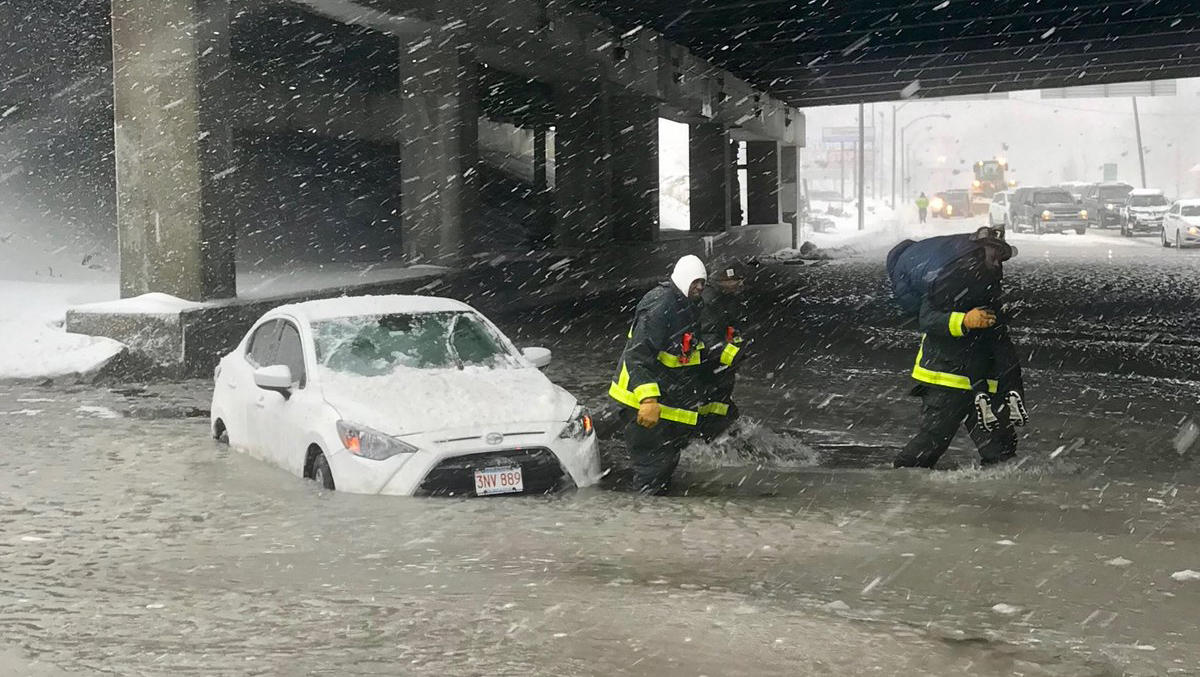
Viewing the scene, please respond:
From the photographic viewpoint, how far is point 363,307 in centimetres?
1037

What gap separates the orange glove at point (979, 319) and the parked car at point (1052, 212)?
52.0 meters

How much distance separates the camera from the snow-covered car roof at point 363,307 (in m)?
10.2

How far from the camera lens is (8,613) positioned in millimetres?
6348

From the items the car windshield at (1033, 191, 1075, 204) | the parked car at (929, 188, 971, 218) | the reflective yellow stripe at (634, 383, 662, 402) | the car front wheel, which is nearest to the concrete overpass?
the car windshield at (1033, 191, 1075, 204)

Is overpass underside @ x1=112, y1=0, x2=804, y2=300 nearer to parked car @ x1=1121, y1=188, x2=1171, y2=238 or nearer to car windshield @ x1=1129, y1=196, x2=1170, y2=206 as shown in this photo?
parked car @ x1=1121, y1=188, x2=1171, y2=238

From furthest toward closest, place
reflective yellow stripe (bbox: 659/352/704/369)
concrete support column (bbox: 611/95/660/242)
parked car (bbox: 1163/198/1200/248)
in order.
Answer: parked car (bbox: 1163/198/1200/248), concrete support column (bbox: 611/95/660/242), reflective yellow stripe (bbox: 659/352/704/369)

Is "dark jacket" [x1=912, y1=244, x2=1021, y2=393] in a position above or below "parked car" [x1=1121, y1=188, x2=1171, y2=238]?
below

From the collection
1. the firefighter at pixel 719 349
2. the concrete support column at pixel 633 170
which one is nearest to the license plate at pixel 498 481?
the firefighter at pixel 719 349

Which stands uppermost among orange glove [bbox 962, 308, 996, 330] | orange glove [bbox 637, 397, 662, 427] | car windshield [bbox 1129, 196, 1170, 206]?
car windshield [bbox 1129, 196, 1170, 206]

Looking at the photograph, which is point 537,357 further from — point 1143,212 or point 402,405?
point 1143,212

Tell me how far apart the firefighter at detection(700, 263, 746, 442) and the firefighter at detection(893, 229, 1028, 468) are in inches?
48.2

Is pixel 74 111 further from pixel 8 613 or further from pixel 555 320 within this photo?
pixel 8 613

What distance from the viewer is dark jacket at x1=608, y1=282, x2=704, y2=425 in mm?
8938

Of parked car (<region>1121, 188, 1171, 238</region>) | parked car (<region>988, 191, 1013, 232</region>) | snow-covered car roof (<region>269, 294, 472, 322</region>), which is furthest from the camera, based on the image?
parked car (<region>988, 191, 1013, 232</region>)
